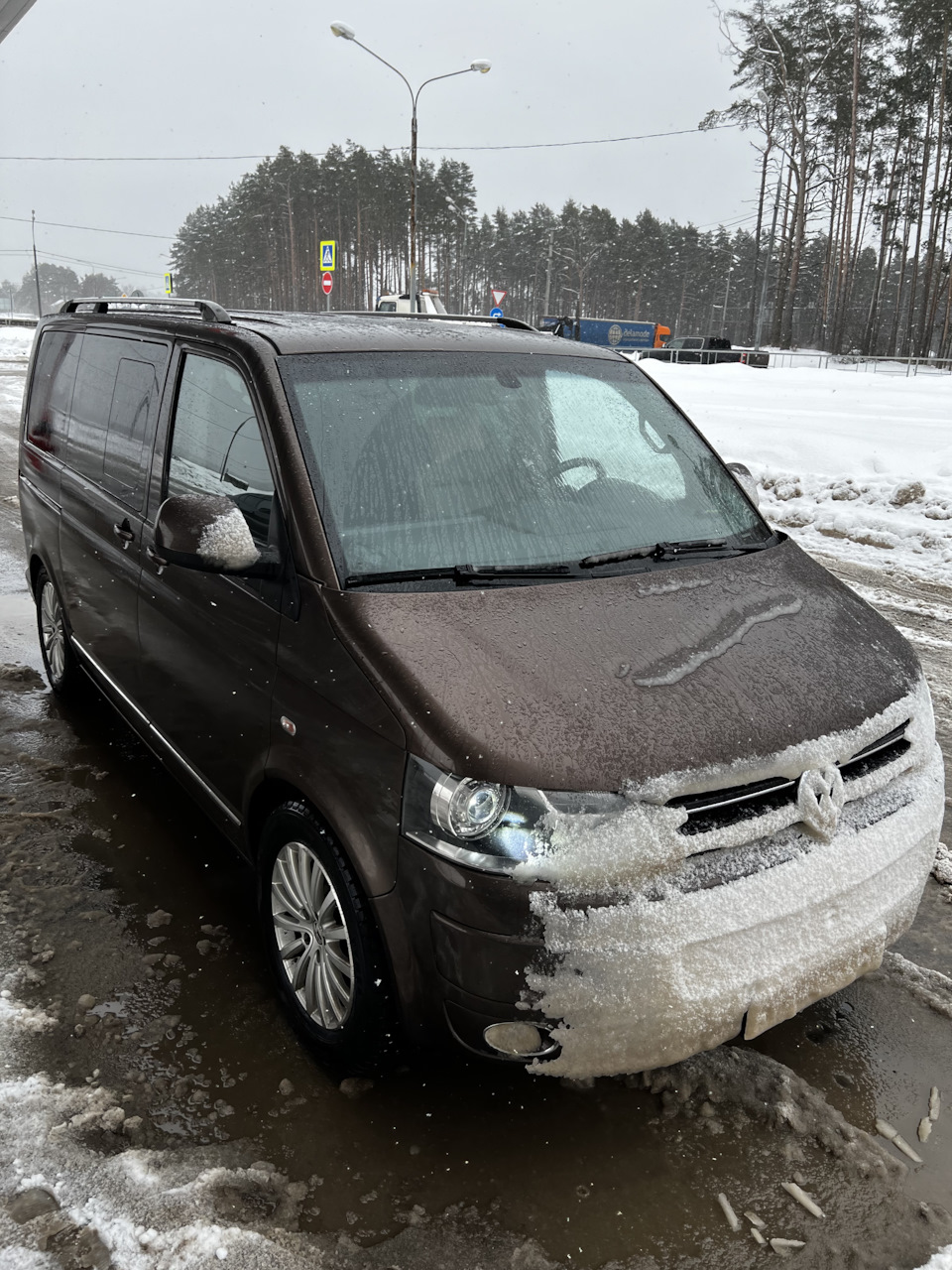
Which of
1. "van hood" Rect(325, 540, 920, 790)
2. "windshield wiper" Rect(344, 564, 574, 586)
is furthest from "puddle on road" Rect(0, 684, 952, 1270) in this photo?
"windshield wiper" Rect(344, 564, 574, 586)

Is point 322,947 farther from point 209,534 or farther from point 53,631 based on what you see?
point 53,631

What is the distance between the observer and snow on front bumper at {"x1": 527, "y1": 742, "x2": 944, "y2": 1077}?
206cm

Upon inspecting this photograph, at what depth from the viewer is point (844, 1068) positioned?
271 cm

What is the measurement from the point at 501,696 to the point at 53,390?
3.66 meters

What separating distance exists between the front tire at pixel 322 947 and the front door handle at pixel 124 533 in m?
1.43

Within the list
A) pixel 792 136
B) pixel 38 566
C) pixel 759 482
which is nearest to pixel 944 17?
pixel 792 136

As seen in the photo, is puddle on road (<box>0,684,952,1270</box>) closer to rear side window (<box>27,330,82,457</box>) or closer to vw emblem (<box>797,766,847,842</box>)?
vw emblem (<box>797,766,847,842</box>)

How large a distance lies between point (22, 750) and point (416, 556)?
282 cm

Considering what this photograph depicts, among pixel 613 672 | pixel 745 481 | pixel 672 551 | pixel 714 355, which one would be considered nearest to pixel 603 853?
pixel 613 672

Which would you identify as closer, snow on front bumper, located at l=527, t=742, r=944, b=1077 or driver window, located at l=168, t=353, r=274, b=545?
snow on front bumper, located at l=527, t=742, r=944, b=1077

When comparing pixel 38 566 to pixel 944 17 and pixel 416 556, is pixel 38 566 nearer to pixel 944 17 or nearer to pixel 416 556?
pixel 416 556

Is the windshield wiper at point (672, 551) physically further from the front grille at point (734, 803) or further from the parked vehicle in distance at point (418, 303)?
the parked vehicle in distance at point (418, 303)

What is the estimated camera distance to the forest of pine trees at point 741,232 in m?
40.2

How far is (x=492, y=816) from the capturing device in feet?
6.88
